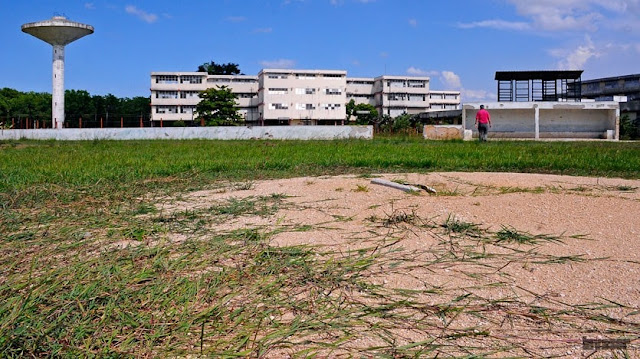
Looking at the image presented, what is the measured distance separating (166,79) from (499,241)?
75.4 meters

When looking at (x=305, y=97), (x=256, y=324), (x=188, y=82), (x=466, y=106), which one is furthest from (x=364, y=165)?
(x=188, y=82)

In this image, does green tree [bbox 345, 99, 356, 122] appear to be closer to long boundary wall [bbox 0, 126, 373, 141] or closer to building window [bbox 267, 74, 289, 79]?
building window [bbox 267, 74, 289, 79]

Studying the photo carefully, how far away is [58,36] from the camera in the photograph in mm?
43594

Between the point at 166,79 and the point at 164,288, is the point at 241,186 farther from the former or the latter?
Answer: the point at 166,79

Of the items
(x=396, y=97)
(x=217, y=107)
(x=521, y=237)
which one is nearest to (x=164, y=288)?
(x=521, y=237)

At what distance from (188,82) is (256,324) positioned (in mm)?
76136

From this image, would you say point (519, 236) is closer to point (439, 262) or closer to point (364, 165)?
point (439, 262)

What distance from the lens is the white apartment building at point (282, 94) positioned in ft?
231

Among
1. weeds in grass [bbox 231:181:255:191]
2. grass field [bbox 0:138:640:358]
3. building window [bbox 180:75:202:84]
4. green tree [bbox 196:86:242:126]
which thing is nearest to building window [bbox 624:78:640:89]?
green tree [bbox 196:86:242:126]

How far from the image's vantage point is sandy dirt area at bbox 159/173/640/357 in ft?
8.14

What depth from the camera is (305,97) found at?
232 ft

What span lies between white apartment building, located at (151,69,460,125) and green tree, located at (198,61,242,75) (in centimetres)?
572

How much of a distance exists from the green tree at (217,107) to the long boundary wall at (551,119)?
2835 cm

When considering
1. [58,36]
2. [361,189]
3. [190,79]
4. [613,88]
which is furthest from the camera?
[190,79]
